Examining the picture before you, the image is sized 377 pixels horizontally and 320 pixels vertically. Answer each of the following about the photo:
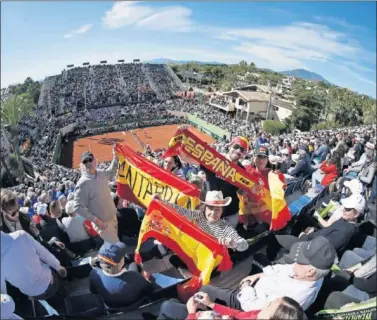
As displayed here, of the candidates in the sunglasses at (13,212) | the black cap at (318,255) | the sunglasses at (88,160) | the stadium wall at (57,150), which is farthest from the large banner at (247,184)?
the stadium wall at (57,150)

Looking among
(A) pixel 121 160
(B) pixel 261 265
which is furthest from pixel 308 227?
(A) pixel 121 160

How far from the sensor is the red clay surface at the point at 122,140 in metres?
42.8

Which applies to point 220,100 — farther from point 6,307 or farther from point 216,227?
point 6,307

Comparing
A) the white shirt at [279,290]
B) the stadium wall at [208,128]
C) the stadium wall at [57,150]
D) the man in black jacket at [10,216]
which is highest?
the man in black jacket at [10,216]

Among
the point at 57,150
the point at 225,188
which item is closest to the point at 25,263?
the point at 225,188

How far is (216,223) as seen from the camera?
4.27 m

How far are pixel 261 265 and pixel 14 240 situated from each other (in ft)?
9.41

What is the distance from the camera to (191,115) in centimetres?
5512

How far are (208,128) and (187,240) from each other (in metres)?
45.0

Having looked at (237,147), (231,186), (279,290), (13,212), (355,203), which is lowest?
(279,290)

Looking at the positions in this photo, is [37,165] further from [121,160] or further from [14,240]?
[14,240]

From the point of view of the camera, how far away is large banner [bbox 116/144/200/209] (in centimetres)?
536

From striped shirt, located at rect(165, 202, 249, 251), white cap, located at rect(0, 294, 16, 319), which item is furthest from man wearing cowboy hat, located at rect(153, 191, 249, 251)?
white cap, located at rect(0, 294, 16, 319)

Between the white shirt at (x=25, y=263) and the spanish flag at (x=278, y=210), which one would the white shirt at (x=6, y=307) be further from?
the spanish flag at (x=278, y=210)
